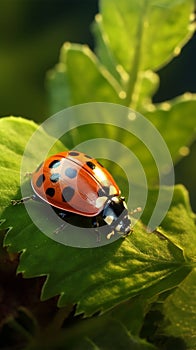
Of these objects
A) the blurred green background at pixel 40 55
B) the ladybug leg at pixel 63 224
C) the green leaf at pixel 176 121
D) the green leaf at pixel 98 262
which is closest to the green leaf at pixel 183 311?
the green leaf at pixel 98 262

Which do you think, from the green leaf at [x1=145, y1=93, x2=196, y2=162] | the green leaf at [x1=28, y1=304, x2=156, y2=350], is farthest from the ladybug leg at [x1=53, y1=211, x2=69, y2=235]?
the green leaf at [x1=145, y1=93, x2=196, y2=162]

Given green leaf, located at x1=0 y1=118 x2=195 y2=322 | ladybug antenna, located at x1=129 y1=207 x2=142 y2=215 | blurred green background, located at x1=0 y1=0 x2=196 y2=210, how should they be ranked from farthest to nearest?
1. blurred green background, located at x1=0 y1=0 x2=196 y2=210
2. ladybug antenna, located at x1=129 y1=207 x2=142 y2=215
3. green leaf, located at x1=0 y1=118 x2=195 y2=322

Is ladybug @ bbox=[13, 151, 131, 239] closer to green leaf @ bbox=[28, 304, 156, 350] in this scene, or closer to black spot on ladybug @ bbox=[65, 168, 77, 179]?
black spot on ladybug @ bbox=[65, 168, 77, 179]

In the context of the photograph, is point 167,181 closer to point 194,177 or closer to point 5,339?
point 5,339

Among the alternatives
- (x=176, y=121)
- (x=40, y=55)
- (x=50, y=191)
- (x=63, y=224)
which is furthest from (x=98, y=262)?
(x=40, y=55)

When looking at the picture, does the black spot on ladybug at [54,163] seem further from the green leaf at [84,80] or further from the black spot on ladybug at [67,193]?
the green leaf at [84,80]

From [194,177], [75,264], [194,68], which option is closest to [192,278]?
[75,264]

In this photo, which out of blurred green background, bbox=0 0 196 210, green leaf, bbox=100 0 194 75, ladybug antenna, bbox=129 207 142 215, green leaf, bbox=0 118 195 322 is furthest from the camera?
blurred green background, bbox=0 0 196 210

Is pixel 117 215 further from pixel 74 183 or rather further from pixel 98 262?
pixel 98 262
